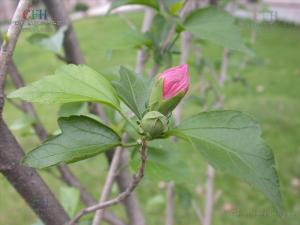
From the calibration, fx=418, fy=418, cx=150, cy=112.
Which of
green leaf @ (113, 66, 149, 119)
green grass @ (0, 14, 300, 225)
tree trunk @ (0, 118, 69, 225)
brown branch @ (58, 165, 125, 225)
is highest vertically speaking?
green leaf @ (113, 66, 149, 119)

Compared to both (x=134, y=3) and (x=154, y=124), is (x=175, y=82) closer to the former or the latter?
(x=154, y=124)

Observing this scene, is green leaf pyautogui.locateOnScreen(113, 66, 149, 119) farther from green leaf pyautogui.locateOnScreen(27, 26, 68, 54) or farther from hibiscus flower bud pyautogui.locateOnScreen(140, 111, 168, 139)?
green leaf pyautogui.locateOnScreen(27, 26, 68, 54)

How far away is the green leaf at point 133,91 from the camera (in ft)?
2.00

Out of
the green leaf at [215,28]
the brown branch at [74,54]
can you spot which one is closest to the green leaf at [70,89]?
the green leaf at [215,28]

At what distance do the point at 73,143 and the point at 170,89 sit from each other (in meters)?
0.15

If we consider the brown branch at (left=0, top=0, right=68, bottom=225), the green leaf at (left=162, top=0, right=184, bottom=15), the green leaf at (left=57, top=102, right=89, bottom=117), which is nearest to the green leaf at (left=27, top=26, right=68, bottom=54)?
the green leaf at (left=57, top=102, right=89, bottom=117)

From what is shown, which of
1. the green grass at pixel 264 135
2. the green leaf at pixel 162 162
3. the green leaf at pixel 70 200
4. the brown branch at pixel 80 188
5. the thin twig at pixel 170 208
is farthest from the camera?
the green grass at pixel 264 135

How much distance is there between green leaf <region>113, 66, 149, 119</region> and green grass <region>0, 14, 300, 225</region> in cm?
35

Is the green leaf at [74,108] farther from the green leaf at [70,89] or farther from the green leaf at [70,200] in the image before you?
the green leaf at [70,89]

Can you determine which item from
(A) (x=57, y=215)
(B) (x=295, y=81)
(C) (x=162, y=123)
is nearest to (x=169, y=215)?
(A) (x=57, y=215)

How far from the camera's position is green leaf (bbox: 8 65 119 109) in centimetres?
53

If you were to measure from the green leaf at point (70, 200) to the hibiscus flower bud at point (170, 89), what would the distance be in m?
0.46

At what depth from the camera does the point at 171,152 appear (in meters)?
0.81

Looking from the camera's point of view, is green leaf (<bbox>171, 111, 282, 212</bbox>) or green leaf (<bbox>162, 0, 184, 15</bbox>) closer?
green leaf (<bbox>171, 111, 282, 212</bbox>)
